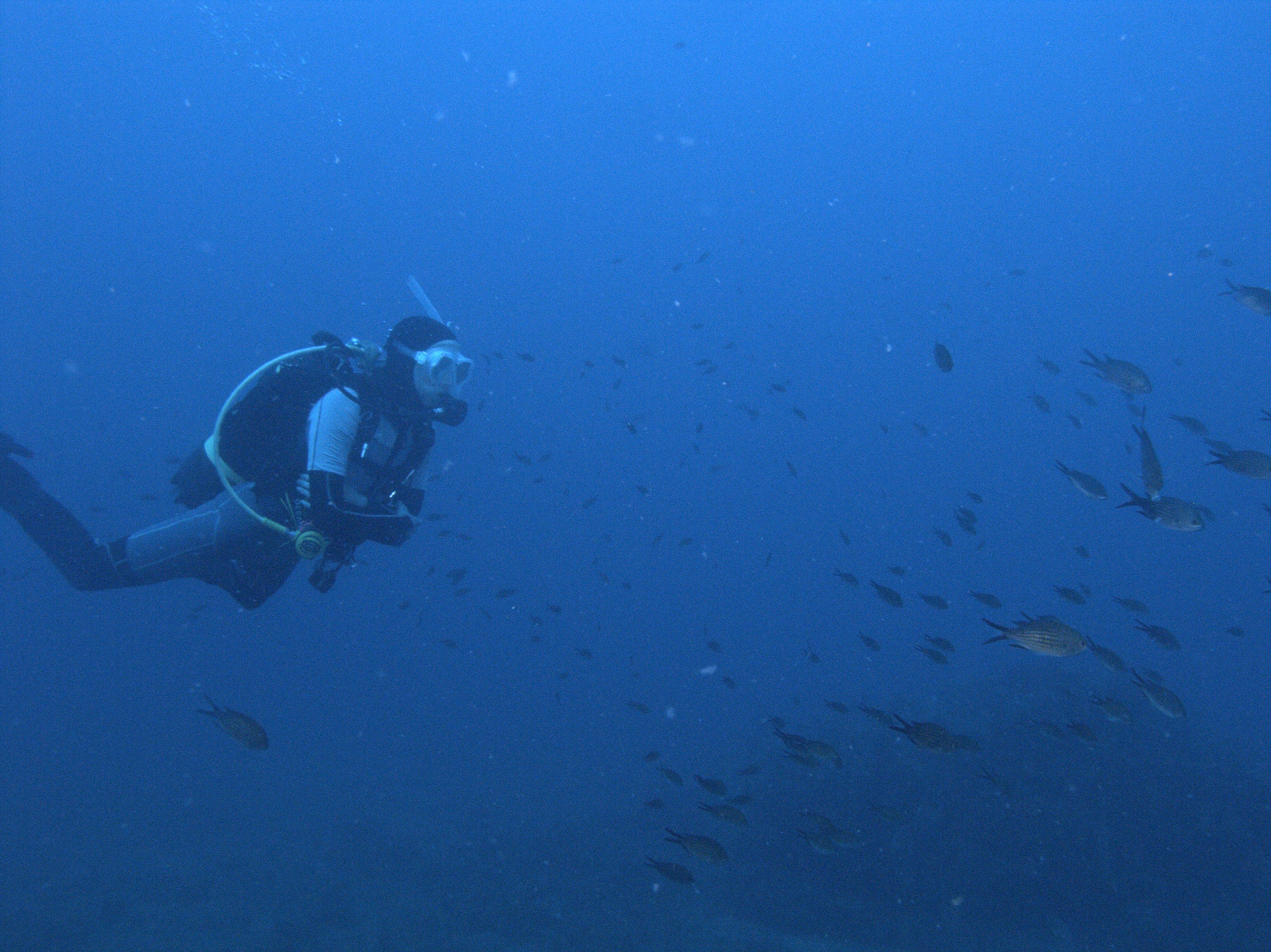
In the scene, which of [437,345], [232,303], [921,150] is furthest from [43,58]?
[921,150]

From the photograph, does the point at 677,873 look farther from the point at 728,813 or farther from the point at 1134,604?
the point at 1134,604

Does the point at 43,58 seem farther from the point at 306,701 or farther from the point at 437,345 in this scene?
the point at 437,345

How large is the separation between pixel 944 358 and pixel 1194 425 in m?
3.57

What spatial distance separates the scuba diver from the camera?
4.50 metres

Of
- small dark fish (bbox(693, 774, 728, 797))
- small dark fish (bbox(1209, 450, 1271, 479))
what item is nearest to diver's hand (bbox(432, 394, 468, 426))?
small dark fish (bbox(693, 774, 728, 797))

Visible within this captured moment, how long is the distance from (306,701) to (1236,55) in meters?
109

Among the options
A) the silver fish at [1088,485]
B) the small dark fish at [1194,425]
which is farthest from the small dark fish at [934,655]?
the small dark fish at [1194,425]

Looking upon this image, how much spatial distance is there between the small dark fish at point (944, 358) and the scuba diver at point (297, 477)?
171 inches

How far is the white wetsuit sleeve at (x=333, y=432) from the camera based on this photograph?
435 centimetres

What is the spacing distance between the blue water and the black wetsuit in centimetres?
363

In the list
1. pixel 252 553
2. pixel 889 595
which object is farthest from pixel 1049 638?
pixel 252 553

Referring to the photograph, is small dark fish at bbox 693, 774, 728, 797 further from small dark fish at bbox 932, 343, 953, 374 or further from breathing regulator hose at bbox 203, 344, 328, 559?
small dark fish at bbox 932, 343, 953, 374

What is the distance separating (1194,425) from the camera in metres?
7.95

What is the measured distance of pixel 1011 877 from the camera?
10.3m
